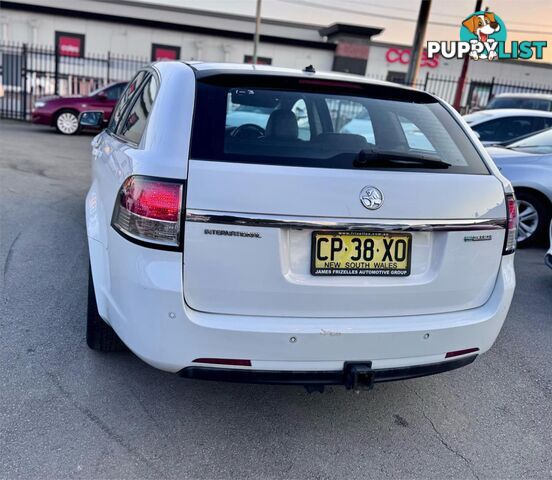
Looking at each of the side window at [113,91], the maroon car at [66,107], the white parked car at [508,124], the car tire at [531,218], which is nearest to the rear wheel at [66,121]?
the maroon car at [66,107]

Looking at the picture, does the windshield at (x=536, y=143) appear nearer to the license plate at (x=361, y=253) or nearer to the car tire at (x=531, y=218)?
the car tire at (x=531, y=218)

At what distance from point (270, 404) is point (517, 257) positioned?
403cm

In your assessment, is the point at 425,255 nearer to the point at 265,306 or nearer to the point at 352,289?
the point at 352,289

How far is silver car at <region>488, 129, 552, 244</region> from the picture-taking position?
596 centimetres

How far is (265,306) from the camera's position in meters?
2.25

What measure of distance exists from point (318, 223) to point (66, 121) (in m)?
14.1

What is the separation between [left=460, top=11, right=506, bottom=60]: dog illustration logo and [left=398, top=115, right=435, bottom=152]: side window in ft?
73.6

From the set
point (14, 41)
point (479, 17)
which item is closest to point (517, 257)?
point (479, 17)

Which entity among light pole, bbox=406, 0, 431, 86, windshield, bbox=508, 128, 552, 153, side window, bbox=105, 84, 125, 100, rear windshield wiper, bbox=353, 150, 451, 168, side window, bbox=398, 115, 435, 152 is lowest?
side window, bbox=105, 84, 125, 100

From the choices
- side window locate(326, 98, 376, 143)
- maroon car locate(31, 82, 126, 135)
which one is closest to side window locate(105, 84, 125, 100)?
maroon car locate(31, 82, 126, 135)

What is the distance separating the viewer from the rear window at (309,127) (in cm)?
230

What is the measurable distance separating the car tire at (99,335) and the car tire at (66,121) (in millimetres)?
12806

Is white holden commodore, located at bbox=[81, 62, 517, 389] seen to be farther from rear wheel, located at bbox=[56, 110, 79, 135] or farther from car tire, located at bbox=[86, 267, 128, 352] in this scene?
rear wheel, located at bbox=[56, 110, 79, 135]

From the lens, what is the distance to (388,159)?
7.82 ft
